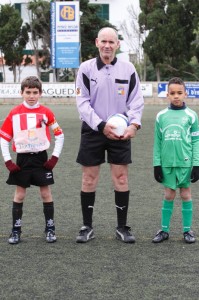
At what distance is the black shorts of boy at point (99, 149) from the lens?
5.21m

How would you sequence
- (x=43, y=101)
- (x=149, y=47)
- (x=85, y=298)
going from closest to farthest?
1. (x=85, y=298)
2. (x=43, y=101)
3. (x=149, y=47)

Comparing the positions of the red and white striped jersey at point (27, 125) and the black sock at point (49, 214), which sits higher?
the red and white striped jersey at point (27, 125)

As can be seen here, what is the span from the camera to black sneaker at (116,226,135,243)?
5100mm

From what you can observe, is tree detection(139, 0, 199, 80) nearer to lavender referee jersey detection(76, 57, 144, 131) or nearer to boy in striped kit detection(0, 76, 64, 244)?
lavender referee jersey detection(76, 57, 144, 131)

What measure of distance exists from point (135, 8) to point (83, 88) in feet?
170

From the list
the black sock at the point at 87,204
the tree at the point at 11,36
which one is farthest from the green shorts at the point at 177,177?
the tree at the point at 11,36

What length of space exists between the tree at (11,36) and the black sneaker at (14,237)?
40.5 metres

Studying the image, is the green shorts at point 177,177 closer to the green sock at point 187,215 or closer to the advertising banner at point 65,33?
the green sock at point 187,215

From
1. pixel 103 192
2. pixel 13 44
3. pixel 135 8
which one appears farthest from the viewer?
pixel 135 8

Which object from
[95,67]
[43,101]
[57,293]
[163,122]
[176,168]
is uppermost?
[95,67]

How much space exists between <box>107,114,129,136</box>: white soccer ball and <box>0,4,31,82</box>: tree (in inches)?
1595

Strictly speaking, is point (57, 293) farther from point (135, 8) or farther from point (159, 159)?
point (135, 8)

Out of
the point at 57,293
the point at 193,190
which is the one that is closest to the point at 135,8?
the point at 193,190

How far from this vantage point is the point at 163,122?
16.9ft
